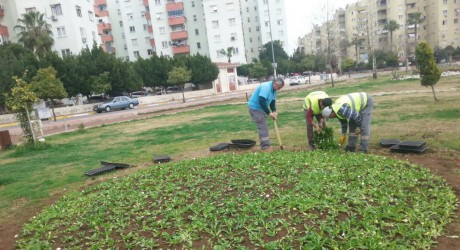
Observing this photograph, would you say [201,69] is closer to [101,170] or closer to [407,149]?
[101,170]

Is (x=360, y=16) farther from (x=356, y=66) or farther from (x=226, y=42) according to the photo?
(x=226, y=42)

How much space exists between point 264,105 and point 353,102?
6.73ft

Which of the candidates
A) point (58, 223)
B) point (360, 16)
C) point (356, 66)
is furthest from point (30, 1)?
point (360, 16)

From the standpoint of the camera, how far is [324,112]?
662 cm

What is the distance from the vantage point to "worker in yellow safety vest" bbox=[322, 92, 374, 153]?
21.6 feet

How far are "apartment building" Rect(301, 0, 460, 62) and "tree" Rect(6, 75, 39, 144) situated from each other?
2155 inches

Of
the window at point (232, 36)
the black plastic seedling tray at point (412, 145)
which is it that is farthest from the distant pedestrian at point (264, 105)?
the window at point (232, 36)

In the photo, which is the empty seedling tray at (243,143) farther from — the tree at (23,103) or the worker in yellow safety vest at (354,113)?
the tree at (23,103)

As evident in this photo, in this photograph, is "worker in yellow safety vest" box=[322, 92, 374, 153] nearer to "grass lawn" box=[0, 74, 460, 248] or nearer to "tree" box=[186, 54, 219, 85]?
"grass lawn" box=[0, 74, 460, 248]

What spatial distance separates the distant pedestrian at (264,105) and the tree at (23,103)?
9.20 meters

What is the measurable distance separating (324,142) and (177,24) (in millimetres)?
56366

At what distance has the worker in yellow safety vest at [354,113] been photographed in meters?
6.57

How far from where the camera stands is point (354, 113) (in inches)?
261

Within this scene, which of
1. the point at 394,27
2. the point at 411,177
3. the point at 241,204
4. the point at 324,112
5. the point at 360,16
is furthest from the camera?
the point at 360,16
